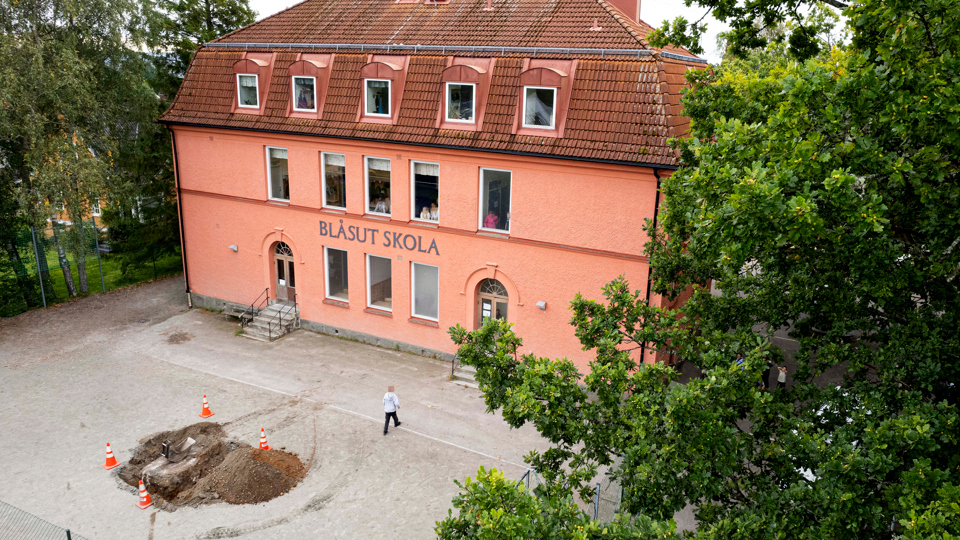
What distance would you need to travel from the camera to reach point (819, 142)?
7066mm

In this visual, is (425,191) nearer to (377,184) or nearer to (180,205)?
(377,184)

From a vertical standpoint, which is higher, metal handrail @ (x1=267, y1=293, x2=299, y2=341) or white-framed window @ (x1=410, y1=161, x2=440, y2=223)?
white-framed window @ (x1=410, y1=161, x2=440, y2=223)

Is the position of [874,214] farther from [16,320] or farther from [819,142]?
[16,320]

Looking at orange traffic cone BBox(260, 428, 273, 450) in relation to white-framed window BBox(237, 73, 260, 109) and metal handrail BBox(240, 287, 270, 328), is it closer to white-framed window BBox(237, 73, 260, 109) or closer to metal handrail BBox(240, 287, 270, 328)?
metal handrail BBox(240, 287, 270, 328)

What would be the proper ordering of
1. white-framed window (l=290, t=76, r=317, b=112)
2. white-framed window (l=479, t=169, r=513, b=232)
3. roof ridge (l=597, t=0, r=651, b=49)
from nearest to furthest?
roof ridge (l=597, t=0, r=651, b=49) → white-framed window (l=479, t=169, r=513, b=232) → white-framed window (l=290, t=76, r=317, b=112)

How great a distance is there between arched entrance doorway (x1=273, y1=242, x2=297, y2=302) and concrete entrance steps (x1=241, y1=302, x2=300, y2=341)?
1.17ft

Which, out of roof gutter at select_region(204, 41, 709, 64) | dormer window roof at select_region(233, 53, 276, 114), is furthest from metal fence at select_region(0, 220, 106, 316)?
roof gutter at select_region(204, 41, 709, 64)

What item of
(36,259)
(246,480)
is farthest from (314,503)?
(36,259)

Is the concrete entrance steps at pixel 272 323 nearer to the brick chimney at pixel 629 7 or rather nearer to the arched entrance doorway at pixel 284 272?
the arched entrance doorway at pixel 284 272

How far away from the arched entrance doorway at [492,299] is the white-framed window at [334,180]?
17.4 feet

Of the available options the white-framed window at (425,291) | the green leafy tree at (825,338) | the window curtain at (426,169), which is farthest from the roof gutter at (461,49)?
the green leafy tree at (825,338)

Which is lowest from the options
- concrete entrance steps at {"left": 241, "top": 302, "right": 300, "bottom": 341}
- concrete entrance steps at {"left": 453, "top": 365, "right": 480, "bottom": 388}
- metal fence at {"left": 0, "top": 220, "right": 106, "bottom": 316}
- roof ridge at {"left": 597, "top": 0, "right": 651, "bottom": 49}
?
concrete entrance steps at {"left": 453, "top": 365, "right": 480, "bottom": 388}

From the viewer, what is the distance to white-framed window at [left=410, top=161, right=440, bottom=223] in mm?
19703

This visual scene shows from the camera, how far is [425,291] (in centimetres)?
2080
